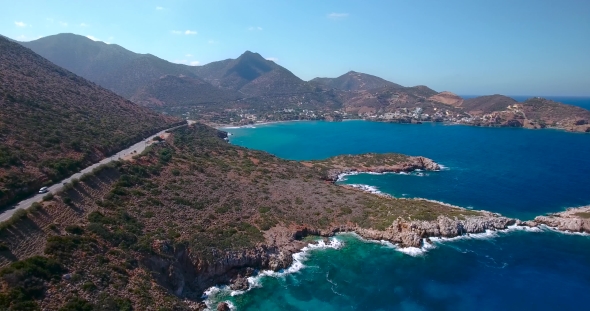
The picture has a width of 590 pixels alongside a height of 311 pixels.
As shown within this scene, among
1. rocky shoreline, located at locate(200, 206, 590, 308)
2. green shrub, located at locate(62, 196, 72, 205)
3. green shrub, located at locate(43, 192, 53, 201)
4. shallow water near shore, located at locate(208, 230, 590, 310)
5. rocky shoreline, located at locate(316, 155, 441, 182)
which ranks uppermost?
green shrub, located at locate(43, 192, 53, 201)

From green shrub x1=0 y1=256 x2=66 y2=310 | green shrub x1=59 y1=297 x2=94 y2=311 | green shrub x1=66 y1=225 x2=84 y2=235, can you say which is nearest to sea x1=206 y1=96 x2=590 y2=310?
green shrub x1=59 y1=297 x2=94 y2=311

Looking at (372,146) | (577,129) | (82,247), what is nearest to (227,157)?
(82,247)

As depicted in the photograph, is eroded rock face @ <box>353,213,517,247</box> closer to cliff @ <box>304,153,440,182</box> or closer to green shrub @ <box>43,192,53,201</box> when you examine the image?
cliff @ <box>304,153,440,182</box>

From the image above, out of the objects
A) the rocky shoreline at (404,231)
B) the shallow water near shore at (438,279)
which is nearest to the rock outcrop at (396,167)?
the rocky shoreline at (404,231)

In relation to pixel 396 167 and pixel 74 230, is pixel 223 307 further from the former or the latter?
pixel 396 167

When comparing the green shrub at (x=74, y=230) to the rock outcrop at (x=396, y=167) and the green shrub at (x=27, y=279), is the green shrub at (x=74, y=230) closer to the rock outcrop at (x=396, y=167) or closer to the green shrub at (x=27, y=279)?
the green shrub at (x=27, y=279)

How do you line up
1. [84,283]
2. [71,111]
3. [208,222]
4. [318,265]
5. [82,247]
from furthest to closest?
[71,111]
[208,222]
[318,265]
[82,247]
[84,283]

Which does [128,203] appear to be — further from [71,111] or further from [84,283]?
[71,111]

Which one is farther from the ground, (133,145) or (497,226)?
(133,145)
